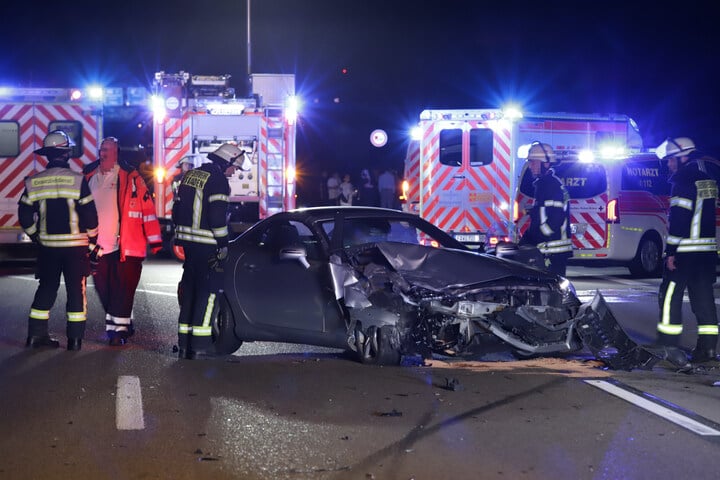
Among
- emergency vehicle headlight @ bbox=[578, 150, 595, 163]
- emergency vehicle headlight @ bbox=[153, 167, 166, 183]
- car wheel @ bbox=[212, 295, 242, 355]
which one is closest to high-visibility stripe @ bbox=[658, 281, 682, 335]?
car wheel @ bbox=[212, 295, 242, 355]

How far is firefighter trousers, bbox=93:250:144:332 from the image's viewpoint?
368 inches

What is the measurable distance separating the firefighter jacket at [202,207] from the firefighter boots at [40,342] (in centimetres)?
143

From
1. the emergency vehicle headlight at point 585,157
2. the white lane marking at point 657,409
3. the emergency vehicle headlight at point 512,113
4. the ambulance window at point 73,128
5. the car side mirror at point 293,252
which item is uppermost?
the emergency vehicle headlight at point 512,113

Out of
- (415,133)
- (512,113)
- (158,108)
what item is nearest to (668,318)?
(512,113)

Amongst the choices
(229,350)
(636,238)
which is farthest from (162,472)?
(636,238)

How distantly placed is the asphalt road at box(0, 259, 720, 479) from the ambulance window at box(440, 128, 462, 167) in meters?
8.60

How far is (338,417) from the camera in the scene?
6387mm

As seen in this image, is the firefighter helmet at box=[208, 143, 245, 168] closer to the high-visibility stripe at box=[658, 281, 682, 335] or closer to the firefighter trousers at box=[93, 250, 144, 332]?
the firefighter trousers at box=[93, 250, 144, 332]

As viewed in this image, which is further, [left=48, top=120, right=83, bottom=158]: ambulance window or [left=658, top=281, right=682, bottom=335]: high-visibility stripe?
[left=48, top=120, right=83, bottom=158]: ambulance window

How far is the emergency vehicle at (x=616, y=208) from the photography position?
16234 millimetres

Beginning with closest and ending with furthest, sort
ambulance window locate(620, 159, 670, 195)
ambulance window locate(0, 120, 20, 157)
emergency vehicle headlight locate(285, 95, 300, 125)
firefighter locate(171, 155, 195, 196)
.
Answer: ambulance window locate(620, 159, 670, 195) → firefighter locate(171, 155, 195, 196) → ambulance window locate(0, 120, 20, 157) → emergency vehicle headlight locate(285, 95, 300, 125)

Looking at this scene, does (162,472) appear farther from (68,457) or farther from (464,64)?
(464,64)

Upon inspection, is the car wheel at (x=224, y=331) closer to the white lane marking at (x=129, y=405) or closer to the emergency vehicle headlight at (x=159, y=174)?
the white lane marking at (x=129, y=405)

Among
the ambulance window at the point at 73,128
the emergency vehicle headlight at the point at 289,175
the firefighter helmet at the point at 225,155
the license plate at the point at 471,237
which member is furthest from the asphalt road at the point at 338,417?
the emergency vehicle headlight at the point at 289,175
